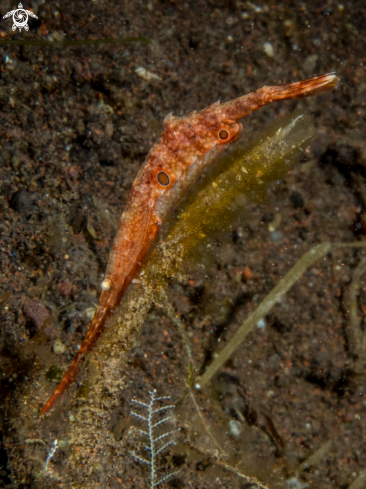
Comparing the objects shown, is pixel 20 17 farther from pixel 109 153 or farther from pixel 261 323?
pixel 261 323

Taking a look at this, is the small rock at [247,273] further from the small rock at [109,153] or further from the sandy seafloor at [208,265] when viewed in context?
the small rock at [109,153]

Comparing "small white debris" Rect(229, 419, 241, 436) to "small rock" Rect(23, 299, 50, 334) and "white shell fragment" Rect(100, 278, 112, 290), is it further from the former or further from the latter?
"small rock" Rect(23, 299, 50, 334)

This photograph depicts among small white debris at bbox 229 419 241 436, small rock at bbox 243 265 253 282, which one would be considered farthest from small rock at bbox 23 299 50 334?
small white debris at bbox 229 419 241 436

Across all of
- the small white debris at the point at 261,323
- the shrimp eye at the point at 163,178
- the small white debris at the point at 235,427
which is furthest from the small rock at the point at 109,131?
the small white debris at the point at 235,427

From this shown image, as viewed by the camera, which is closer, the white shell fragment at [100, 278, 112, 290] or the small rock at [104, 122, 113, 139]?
the white shell fragment at [100, 278, 112, 290]

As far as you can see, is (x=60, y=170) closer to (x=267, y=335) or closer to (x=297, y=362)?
(x=267, y=335)
